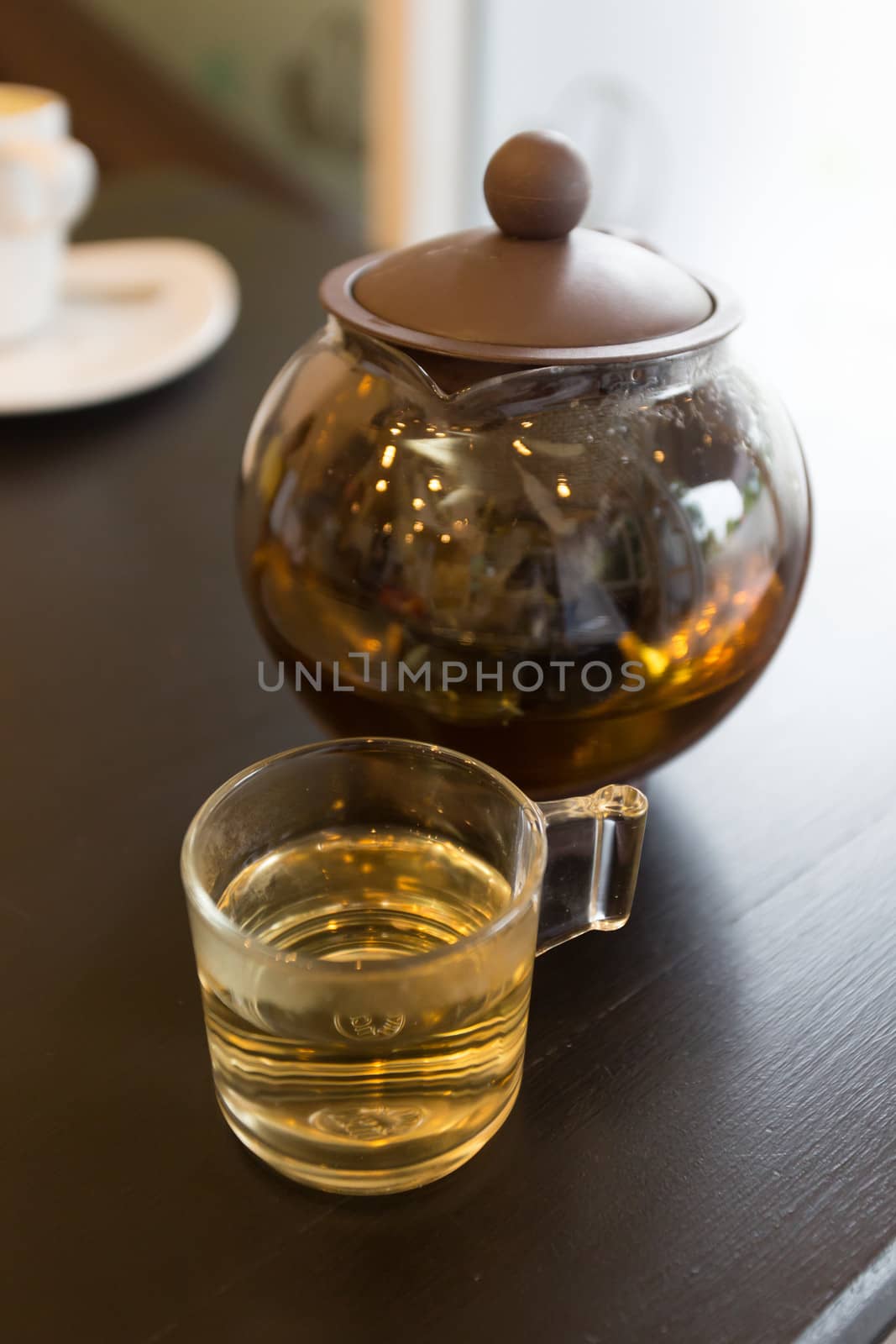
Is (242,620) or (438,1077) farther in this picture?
(242,620)

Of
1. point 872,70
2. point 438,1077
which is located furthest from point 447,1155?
point 872,70

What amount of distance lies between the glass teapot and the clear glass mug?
0.13 ft

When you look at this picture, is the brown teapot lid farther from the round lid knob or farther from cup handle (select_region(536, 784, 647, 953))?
cup handle (select_region(536, 784, 647, 953))

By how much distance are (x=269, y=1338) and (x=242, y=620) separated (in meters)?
0.31

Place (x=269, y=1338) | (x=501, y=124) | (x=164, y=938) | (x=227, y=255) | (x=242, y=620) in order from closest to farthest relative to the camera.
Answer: (x=269, y=1338) → (x=164, y=938) → (x=242, y=620) → (x=227, y=255) → (x=501, y=124)

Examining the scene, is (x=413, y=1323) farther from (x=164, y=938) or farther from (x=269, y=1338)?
(x=164, y=938)

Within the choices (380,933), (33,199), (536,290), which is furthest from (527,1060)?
(33,199)

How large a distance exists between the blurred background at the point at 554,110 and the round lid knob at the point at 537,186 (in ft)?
3.39

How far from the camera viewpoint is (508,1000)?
11.8 inches

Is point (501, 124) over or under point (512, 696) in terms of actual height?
under

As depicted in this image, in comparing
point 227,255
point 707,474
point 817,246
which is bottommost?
point 817,246

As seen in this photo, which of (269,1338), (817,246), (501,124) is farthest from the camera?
(501,124)

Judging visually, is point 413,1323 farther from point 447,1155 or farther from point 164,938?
point 164,938

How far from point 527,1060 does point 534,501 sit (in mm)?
152
